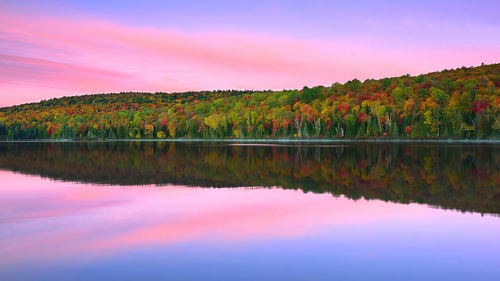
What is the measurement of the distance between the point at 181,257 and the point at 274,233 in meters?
3.67

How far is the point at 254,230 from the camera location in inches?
563

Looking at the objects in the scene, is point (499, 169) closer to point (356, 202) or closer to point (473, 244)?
point (356, 202)

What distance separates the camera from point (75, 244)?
1249 cm

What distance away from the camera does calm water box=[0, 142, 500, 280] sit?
10.4 m

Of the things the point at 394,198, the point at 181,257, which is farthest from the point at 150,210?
the point at 394,198

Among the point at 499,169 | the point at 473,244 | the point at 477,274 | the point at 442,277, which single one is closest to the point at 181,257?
the point at 442,277

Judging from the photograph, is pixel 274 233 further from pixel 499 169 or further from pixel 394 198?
pixel 499 169

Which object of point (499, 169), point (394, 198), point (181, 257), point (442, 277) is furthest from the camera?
point (499, 169)

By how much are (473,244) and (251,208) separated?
8521 mm

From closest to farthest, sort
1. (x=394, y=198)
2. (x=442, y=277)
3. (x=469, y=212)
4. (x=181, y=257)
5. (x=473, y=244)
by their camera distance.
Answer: (x=442, y=277) → (x=181, y=257) → (x=473, y=244) → (x=469, y=212) → (x=394, y=198)

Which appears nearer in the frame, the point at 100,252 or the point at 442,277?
the point at 442,277

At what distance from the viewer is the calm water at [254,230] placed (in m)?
10.4

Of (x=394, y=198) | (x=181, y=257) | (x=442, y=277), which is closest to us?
(x=442, y=277)

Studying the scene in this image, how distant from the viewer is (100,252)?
11695mm
